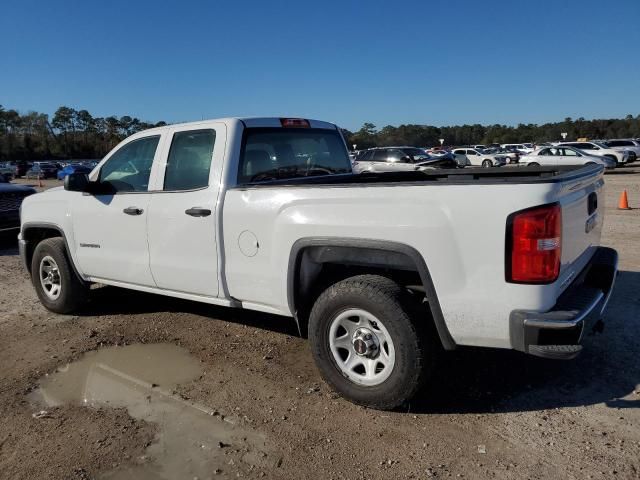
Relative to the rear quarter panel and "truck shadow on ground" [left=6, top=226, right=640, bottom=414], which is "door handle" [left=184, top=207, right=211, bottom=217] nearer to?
the rear quarter panel

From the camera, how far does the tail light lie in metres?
2.77

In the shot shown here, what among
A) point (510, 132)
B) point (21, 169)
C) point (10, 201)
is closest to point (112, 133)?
point (21, 169)

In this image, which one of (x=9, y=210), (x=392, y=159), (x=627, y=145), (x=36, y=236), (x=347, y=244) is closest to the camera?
(x=347, y=244)

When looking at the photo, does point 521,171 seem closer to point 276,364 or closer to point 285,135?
point 285,135

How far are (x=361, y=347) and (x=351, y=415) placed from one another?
445 millimetres

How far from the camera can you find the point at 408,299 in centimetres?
324

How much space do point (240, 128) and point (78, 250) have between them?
223 centimetres

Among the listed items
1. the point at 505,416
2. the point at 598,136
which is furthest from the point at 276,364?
the point at 598,136

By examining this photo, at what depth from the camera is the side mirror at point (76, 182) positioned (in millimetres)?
4816

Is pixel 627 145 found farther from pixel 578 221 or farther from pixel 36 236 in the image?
pixel 36 236

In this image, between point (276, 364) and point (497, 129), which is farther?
point (497, 129)

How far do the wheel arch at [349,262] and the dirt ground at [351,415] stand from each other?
1.80 feet

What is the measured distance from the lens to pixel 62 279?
17.9ft

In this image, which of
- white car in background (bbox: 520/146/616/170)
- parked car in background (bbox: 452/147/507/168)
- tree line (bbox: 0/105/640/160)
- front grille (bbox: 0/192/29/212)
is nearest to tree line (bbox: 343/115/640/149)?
tree line (bbox: 0/105/640/160)
